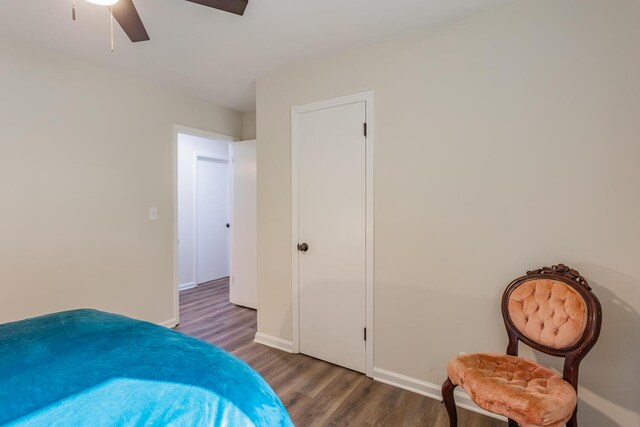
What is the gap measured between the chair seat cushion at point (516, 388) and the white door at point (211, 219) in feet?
14.0

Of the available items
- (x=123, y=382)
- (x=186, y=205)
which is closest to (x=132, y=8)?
(x=123, y=382)

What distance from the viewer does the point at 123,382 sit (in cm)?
94

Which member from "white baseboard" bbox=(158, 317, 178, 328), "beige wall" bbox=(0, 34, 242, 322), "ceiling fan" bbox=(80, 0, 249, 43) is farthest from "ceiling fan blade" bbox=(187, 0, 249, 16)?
"white baseboard" bbox=(158, 317, 178, 328)

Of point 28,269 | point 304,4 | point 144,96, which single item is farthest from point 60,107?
point 304,4

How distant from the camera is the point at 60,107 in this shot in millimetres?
2430

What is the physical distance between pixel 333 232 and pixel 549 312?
1424 millimetres

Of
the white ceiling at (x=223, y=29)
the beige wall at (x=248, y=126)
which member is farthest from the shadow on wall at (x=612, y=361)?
the beige wall at (x=248, y=126)

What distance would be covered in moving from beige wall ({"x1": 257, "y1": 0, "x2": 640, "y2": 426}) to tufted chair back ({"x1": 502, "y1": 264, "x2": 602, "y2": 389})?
0.57 ft

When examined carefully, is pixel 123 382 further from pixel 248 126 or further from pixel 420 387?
pixel 248 126

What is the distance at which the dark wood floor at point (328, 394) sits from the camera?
1.89m

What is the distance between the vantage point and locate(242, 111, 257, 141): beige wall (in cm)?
397

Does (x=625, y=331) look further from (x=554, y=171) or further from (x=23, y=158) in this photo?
(x=23, y=158)

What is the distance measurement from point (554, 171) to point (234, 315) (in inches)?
129

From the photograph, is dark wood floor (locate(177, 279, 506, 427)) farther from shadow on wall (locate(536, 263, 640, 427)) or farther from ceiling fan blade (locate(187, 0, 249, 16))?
ceiling fan blade (locate(187, 0, 249, 16))
